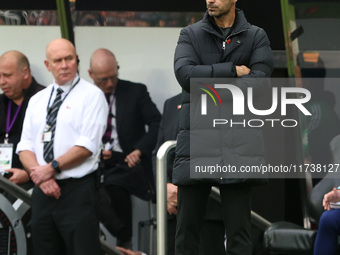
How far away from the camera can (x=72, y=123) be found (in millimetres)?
5770

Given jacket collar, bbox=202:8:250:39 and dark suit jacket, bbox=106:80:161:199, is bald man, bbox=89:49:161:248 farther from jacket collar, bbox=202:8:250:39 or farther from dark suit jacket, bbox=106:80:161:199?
jacket collar, bbox=202:8:250:39

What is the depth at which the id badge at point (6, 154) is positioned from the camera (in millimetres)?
6680

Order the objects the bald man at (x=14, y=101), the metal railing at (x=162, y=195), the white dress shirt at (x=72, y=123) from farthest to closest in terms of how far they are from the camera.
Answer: the bald man at (x=14, y=101), the white dress shirt at (x=72, y=123), the metal railing at (x=162, y=195)

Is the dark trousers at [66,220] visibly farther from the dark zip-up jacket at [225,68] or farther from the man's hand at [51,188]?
the dark zip-up jacket at [225,68]

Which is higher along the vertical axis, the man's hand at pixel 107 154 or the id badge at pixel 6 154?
the id badge at pixel 6 154

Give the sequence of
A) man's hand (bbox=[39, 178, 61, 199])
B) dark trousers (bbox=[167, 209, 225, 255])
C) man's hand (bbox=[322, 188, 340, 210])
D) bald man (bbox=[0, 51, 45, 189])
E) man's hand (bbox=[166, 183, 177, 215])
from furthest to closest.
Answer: bald man (bbox=[0, 51, 45, 189]) → man's hand (bbox=[39, 178, 61, 199]) → dark trousers (bbox=[167, 209, 225, 255]) → man's hand (bbox=[166, 183, 177, 215]) → man's hand (bbox=[322, 188, 340, 210])

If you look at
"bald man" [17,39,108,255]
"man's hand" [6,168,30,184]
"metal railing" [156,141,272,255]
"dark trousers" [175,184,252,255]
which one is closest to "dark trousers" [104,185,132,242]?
"man's hand" [6,168,30,184]

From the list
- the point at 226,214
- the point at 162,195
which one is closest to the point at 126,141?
the point at 162,195

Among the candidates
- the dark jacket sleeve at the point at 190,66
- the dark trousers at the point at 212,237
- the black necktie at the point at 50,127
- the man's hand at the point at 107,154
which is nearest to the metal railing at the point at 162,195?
the dark trousers at the point at 212,237

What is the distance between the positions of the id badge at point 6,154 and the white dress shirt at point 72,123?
811 mm

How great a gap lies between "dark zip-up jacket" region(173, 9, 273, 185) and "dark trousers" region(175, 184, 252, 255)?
9cm

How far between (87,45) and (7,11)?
86cm

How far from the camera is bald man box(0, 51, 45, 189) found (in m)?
Answer: 6.65

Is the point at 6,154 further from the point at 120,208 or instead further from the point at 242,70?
the point at 242,70
